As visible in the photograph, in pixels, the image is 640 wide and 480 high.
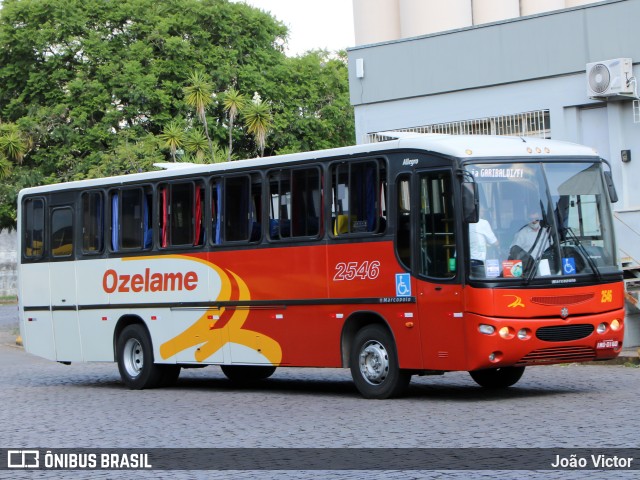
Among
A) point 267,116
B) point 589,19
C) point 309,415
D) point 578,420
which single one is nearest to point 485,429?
point 578,420

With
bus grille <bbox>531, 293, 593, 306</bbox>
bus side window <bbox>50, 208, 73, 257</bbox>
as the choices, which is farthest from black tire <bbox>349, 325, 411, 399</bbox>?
bus side window <bbox>50, 208, 73, 257</bbox>

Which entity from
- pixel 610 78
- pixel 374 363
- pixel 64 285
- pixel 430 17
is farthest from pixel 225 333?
pixel 430 17

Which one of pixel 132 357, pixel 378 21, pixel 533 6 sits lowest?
pixel 132 357

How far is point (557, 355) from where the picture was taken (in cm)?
1512

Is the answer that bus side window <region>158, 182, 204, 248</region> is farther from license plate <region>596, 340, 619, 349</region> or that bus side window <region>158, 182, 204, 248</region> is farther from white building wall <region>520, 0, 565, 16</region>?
white building wall <region>520, 0, 565, 16</region>

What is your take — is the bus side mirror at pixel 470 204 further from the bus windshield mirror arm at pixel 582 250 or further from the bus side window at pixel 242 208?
the bus side window at pixel 242 208

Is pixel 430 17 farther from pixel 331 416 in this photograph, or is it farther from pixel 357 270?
pixel 331 416

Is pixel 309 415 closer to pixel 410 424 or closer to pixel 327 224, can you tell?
pixel 410 424

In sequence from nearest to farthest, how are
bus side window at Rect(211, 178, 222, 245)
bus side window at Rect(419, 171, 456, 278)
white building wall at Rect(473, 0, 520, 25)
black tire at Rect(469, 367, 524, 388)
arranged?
1. bus side window at Rect(419, 171, 456, 278)
2. black tire at Rect(469, 367, 524, 388)
3. bus side window at Rect(211, 178, 222, 245)
4. white building wall at Rect(473, 0, 520, 25)

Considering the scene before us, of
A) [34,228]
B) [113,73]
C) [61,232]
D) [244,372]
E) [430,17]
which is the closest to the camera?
[244,372]

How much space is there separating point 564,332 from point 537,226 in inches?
49.0

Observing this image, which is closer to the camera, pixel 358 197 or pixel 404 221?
pixel 404 221

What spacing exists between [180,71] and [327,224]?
4055cm

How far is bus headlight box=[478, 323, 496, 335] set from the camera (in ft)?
48.2
